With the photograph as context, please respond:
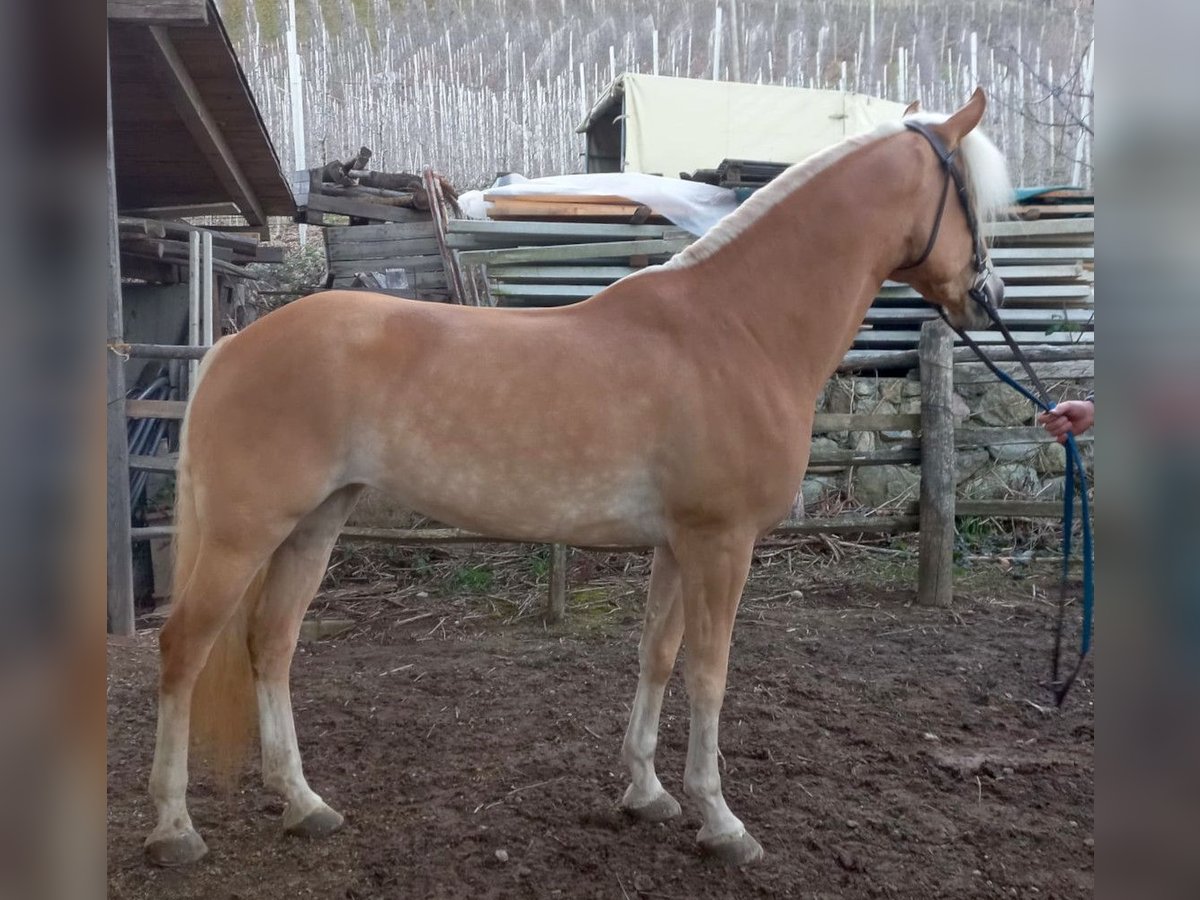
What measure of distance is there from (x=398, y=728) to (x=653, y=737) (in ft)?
3.96

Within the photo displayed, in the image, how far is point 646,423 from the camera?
2.28m

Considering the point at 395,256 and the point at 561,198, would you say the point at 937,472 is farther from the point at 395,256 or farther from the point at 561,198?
the point at 395,256

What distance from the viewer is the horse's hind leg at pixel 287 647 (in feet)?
8.21

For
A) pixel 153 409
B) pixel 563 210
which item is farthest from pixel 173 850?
pixel 563 210

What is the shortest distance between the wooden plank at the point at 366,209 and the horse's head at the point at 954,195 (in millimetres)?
6385

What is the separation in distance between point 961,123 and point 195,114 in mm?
4264

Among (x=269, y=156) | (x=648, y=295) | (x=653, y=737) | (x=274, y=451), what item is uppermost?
(x=269, y=156)

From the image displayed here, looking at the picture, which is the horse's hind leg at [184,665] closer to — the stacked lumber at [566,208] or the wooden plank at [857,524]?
the wooden plank at [857,524]

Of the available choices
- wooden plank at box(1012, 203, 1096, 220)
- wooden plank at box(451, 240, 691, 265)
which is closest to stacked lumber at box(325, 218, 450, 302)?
wooden plank at box(451, 240, 691, 265)

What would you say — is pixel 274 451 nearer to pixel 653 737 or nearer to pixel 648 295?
pixel 648 295

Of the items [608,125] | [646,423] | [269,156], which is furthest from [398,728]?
[608,125]

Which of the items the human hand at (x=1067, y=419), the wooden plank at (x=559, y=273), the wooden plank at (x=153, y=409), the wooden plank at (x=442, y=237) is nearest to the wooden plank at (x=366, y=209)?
the wooden plank at (x=442, y=237)

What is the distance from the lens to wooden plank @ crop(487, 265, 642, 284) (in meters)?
5.47
